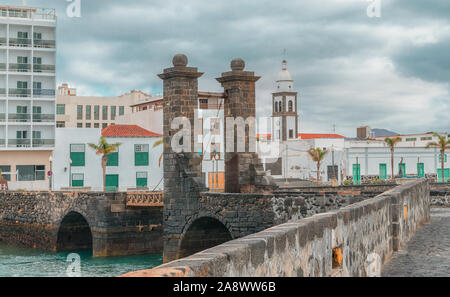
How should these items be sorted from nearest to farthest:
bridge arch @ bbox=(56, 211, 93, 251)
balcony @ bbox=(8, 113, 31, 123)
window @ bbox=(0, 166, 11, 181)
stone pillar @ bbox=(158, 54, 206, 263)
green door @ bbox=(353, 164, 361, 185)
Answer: stone pillar @ bbox=(158, 54, 206, 263)
bridge arch @ bbox=(56, 211, 93, 251)
window @ bbox=(0, 166, 11, 181)
balcony @ bbox=(8, 113, 31, 123)
green door @ bbox=(353, 164, 361, 185)

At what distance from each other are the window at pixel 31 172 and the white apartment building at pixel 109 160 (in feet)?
4.66

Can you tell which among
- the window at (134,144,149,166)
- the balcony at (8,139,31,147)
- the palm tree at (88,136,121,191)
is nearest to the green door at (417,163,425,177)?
the window at (134,144,149,166)

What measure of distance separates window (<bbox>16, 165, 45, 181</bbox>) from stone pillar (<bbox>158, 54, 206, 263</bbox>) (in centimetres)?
2957

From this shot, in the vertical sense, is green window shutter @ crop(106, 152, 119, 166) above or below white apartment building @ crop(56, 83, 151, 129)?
below

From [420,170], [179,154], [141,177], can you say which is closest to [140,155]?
[141,177]

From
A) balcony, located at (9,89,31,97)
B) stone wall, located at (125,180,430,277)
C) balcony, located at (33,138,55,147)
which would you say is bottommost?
stone wall, located at (125,180,430,277)

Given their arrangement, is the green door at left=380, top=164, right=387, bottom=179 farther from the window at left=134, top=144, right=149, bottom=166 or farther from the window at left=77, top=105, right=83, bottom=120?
the window at left=77, top=105, right=83, bottom=120

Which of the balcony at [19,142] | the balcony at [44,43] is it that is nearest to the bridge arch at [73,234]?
the balcony at [19,142]

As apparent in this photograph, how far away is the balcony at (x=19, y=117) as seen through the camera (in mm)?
51219

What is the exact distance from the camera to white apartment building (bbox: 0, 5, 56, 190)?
166ft

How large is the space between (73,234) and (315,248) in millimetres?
29778

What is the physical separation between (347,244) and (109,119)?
73.2 meters
